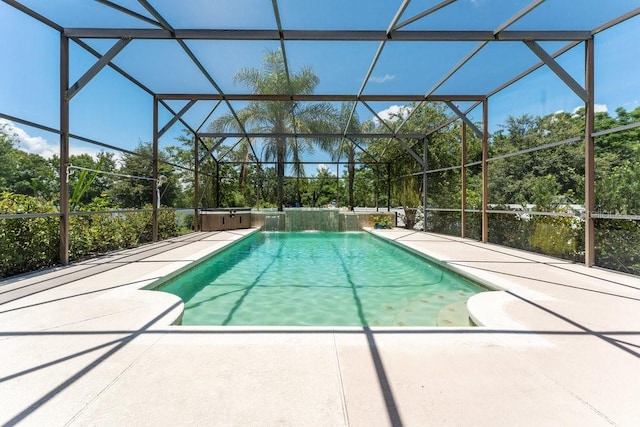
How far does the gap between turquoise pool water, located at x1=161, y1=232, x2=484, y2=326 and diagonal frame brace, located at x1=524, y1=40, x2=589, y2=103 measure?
3613 millimetres

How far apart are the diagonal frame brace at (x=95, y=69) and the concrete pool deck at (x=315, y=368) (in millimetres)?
3378

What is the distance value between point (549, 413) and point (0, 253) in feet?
19.7

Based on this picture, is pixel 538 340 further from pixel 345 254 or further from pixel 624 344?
pixel 345 254

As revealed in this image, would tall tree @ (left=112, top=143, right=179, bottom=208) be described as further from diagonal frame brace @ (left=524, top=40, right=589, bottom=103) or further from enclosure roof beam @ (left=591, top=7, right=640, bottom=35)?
enclosure roof beam @ (left=591, top=7, right=640, bottom=35)

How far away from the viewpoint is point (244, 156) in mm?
16141

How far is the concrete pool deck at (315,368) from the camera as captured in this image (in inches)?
64.4

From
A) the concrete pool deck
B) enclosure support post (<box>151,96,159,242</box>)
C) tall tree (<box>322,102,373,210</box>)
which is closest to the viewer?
the concrete pool deck

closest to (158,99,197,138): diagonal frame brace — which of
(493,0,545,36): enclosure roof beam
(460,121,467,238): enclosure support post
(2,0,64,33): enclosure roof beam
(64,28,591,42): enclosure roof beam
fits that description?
(64,28,591,42): enclosure roof beam

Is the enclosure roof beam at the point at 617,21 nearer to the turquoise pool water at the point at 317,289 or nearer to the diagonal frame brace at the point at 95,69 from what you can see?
the turquoise pool water at the point at 317,289

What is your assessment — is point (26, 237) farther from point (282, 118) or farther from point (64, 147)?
point (282, 118)

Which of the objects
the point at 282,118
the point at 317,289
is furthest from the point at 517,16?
the point at 282,118

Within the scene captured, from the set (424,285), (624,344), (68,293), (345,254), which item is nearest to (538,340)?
(624,344)

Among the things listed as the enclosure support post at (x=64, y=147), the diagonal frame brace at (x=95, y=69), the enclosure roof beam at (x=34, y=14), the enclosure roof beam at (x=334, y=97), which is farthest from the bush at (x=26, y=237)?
the enclosure roof beam at (x=334, y=97)

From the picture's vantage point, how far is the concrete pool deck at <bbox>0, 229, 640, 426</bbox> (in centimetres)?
164
